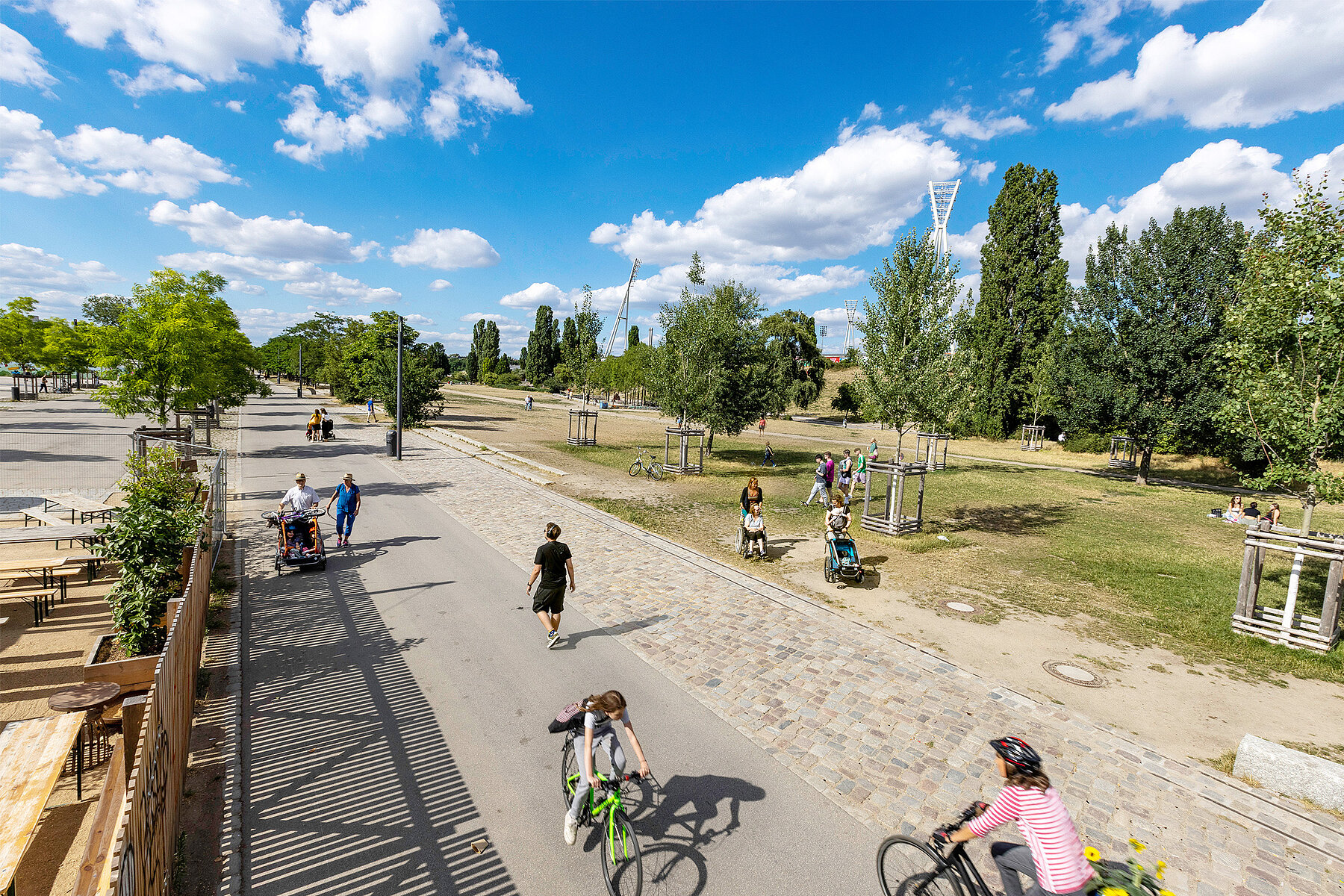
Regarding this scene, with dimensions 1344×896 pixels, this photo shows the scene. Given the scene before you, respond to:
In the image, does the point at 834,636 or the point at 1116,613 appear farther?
the point at 1116,613

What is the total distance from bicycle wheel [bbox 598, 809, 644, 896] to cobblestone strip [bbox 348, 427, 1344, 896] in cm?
202

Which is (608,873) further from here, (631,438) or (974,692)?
(631,438)

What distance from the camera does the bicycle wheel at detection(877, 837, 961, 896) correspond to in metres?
4.04

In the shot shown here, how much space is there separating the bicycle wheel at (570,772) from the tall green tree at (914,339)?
1250 cm

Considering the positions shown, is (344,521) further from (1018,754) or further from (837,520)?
(1018,754)

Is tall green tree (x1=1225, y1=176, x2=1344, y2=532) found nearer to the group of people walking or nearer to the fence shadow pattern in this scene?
the group of people walking

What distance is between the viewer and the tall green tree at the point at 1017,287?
39.5 metres

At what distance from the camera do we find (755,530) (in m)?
12.7

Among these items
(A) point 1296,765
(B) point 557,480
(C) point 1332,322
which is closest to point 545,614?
(A) point 1296,765

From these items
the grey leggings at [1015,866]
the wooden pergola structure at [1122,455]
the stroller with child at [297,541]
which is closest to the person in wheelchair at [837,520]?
the grey leggings at [1015,866]

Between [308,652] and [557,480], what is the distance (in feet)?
46.5

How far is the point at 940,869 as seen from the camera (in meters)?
3.99

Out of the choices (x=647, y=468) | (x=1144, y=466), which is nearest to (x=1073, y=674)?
(x=647, y=468)

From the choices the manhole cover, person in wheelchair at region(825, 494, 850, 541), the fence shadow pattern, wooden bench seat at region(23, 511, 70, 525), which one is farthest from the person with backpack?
wooden bench seat at region(23, 511, 70, 525)
